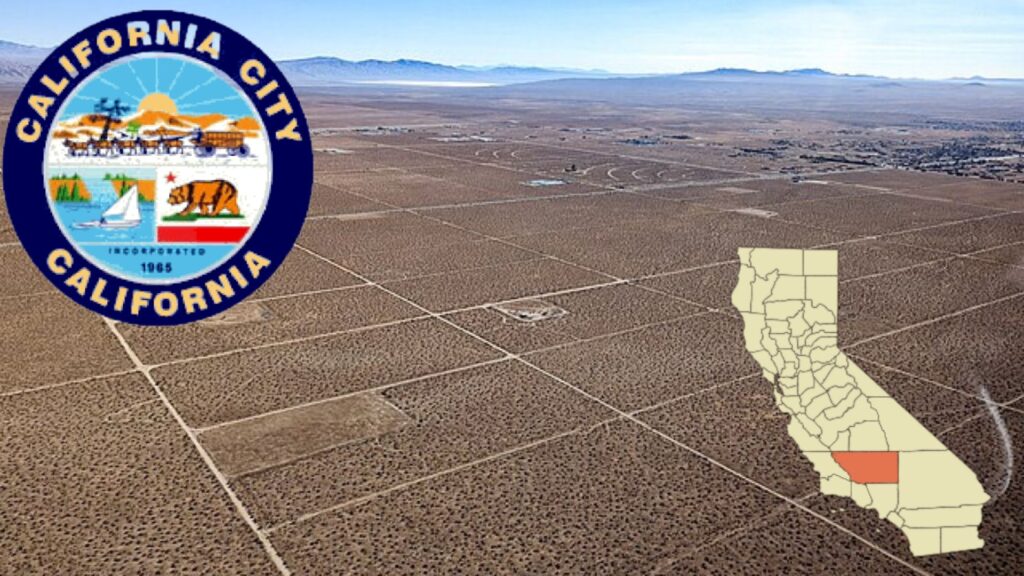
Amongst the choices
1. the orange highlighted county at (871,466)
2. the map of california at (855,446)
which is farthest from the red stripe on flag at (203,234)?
the orange highlighted county at (871,466)

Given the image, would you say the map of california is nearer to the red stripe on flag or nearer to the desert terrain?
the desert terrain

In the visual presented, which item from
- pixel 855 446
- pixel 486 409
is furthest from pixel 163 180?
pixel 855 446

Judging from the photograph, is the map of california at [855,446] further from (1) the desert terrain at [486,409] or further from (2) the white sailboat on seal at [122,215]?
(2) the white sailboat on seal at [122,215]

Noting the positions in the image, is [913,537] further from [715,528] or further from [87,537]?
[87,537]

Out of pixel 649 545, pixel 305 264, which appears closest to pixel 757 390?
pixel 649 545

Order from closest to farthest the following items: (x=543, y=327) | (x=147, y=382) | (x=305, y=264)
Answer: (x=147, y=382)
(x=543, y=327)
(x=305, y=264)
